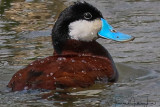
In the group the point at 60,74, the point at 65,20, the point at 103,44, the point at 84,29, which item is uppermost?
the point at 65,20

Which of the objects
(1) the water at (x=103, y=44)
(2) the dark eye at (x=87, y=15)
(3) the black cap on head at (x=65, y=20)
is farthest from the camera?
(2) the dark eye at (x=87, y=15)

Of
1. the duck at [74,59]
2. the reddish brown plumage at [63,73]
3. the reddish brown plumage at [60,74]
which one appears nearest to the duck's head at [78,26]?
the duck at [74,59]

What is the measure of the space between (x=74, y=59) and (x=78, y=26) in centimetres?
53

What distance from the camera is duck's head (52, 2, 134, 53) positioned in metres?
6.70

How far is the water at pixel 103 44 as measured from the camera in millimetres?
6035

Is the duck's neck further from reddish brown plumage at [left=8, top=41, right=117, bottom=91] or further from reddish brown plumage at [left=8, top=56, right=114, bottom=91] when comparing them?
reddish brown plumage at [left=8, top=56, right=114, bottom=91]

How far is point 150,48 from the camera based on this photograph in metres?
8.47

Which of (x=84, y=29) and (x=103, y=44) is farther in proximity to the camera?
(x=103, y=44)

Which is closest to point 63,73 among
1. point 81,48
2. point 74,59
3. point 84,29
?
point 74,59

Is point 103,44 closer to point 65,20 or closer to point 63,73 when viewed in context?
point 65,20

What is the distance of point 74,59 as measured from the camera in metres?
6.42

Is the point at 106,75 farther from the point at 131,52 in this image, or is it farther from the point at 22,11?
the point at 22,11

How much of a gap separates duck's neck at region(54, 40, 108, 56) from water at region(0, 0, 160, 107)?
17.5 inches

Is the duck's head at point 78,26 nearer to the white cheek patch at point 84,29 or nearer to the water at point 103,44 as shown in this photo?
the white cheek patch at point 84,29
